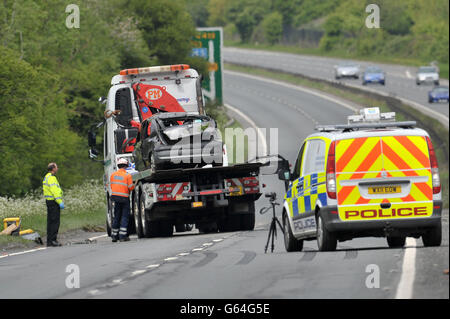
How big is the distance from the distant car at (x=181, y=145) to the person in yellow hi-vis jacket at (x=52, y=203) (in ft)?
7.07

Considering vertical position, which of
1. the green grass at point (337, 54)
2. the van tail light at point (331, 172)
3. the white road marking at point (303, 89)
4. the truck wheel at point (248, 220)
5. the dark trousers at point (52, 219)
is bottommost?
the white road marking at point (303, 89)

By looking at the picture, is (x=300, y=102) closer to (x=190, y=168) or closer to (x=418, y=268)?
(x=190, y=168)

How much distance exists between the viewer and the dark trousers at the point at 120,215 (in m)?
25.1

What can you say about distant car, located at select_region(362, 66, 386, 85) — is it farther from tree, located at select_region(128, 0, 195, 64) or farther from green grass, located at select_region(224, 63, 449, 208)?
tree, located at select_region(128, 0, 195, 64)

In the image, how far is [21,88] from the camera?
1779 inches

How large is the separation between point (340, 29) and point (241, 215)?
98.0m

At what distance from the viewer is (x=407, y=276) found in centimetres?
1356

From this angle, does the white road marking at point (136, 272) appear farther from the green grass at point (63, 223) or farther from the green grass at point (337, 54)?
the green grass at point (337, 54)

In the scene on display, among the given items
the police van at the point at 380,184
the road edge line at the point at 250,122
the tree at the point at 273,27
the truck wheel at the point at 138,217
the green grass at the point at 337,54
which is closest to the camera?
the police van at the point at 380,184

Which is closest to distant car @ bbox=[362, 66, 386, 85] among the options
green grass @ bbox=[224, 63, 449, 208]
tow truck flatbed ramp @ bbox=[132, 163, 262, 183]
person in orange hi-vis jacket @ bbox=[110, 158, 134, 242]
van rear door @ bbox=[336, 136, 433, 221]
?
green grass @ bbox=[224, 63, 449, 208]

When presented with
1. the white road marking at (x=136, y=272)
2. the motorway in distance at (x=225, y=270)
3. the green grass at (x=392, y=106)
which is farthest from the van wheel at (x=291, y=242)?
the green grass at (x=392, y=106)

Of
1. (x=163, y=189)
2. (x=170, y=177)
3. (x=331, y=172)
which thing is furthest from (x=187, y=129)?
(x=331, y=172)

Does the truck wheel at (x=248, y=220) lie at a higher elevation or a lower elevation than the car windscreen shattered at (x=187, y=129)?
lower
